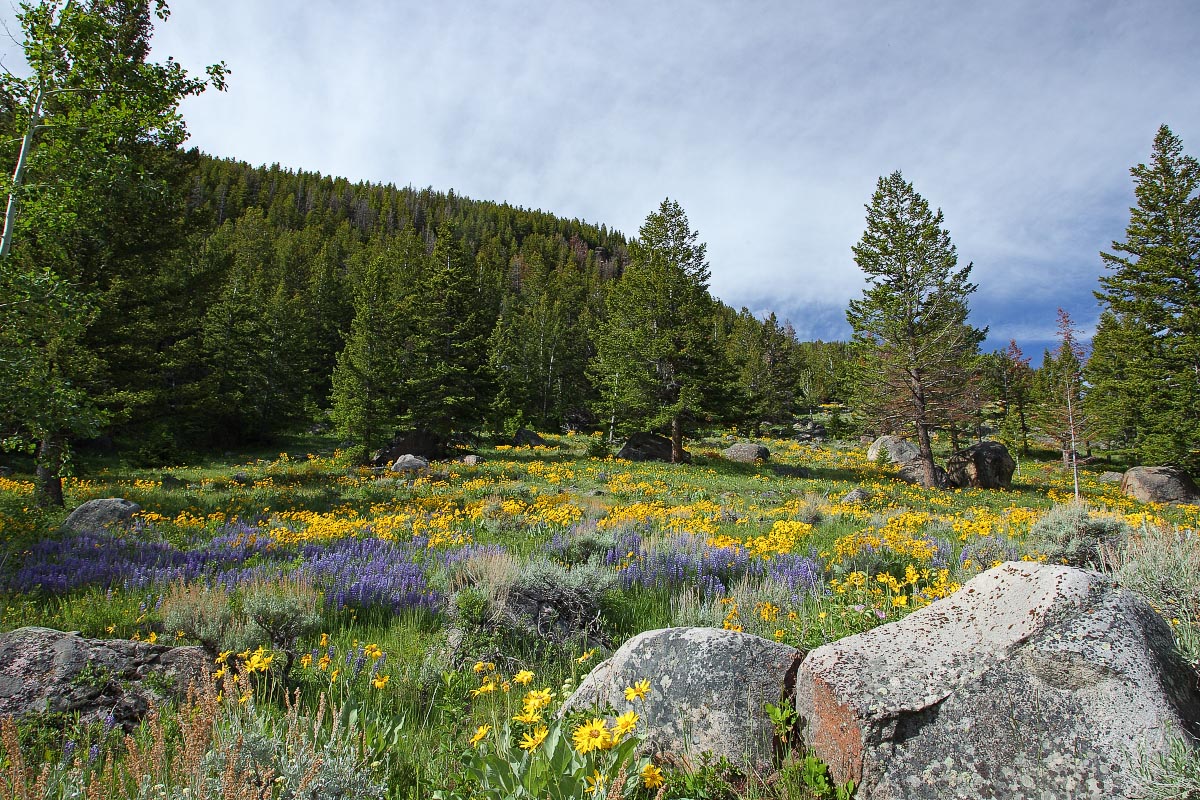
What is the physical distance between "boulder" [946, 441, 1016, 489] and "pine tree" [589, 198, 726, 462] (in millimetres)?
11353

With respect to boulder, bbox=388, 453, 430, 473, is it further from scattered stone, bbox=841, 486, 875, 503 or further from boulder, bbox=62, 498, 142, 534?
scattered stone, bbox=841, 486, 875, 503

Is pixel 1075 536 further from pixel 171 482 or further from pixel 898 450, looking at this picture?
pixel 171 482

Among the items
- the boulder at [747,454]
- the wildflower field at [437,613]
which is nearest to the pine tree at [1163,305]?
the boulder at [747,454]

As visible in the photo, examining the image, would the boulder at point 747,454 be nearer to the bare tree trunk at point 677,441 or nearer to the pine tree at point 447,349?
the bare tree trunk at point 677,441

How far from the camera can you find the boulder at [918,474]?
2303 cm

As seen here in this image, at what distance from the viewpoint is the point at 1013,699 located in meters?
2.21

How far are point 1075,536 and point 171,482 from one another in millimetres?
22905

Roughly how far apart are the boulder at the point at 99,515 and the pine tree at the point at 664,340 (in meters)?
18.8

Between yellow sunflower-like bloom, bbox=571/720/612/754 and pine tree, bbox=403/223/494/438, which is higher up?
pine tree, bbox=403/223/494/438

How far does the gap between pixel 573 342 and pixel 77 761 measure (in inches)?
2308

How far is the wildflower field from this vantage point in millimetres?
2139

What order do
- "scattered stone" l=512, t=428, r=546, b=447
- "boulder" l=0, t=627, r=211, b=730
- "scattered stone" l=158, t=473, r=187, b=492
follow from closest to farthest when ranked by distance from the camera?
1. "boulder" l=0, t=627, r=211, b=730
2. "scattered stone" l=158, t=473, r=187, b=492
3. "scattered stone" l=512, t=428, r=546, b=447

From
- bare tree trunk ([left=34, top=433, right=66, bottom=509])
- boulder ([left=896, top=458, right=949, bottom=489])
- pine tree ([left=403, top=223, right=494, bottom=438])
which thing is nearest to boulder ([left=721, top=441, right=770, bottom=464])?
boulder ([left=896, top=458, right=949, bottom=489])

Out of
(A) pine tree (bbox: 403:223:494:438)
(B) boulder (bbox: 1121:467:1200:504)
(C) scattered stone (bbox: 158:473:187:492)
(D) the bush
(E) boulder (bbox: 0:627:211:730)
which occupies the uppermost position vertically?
(A) pine tree (bbox: 403:223:494:438)
